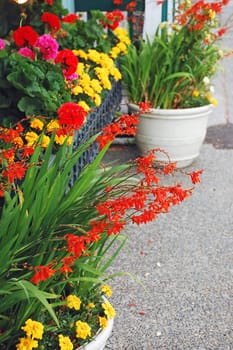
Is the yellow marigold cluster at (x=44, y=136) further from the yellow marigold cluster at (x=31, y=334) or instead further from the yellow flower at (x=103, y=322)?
the yellow marigold cluster at (x=31, y=334)

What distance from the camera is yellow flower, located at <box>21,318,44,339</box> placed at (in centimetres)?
198

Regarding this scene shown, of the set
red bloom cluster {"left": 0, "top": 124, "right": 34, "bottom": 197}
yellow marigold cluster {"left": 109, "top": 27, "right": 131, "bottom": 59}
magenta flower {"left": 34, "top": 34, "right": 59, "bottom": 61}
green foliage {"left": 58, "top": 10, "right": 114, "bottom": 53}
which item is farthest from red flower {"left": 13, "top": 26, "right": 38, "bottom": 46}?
yellow marigold cluster {"left": 109, "top": 27, "right": 131, "bottom": 59}

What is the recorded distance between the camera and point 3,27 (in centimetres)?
414

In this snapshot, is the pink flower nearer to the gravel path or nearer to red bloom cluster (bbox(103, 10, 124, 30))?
the gravel path

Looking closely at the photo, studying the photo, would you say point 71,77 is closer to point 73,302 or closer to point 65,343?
point 73,302

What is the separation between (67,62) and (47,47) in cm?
13

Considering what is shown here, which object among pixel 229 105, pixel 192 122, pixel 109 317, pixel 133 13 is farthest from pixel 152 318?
pixel 229 105

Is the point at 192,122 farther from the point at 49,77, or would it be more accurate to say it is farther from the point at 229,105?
the point at 229,105

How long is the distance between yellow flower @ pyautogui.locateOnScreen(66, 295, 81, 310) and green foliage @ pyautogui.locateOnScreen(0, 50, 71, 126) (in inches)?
45.8

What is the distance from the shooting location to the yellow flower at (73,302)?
218cm

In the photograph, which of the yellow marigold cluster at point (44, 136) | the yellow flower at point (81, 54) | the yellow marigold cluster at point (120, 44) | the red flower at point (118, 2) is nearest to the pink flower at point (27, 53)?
the yellow marigold cluster at point (44, 136)

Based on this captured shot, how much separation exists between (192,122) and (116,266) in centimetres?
149

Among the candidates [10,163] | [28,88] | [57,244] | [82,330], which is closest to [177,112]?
[28,88]

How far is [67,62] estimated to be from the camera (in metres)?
3.40
